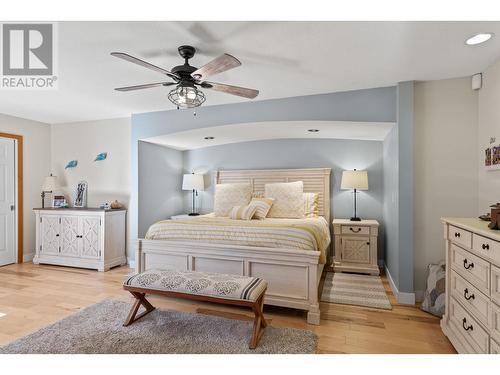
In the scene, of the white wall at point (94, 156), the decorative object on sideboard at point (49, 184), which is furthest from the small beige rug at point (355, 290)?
the decorative object on sideboard at point (49, 184)

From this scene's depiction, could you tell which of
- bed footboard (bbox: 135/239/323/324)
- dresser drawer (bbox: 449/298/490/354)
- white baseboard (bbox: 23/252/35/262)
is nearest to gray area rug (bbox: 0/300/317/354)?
bed footboard (bbox: 135/239/323/324)

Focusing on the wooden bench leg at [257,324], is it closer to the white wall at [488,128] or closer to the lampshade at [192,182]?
the white wall at [488,128]

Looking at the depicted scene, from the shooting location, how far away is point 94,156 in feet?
15.8

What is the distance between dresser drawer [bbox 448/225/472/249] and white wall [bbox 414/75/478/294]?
82 cm

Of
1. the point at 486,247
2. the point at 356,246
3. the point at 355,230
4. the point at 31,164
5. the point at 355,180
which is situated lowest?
the point at 356,246

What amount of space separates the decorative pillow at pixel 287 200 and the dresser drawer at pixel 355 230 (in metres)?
0.63

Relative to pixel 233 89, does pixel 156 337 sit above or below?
below

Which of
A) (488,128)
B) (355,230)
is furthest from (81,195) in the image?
(488,128)

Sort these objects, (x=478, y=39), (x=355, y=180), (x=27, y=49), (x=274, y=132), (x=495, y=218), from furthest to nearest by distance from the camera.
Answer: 1. (x=274, y=132)
2. (x=355, y=180)
3. (x=27, y=49)
4. (x=478, y=39)
5. (x=495, y=218)

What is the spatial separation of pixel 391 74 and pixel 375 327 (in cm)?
243

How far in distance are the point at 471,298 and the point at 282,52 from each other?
7.58ft

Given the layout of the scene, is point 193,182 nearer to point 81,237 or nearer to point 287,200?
point 287,200

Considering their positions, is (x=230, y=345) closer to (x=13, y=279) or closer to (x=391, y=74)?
(x=391, y=74)
